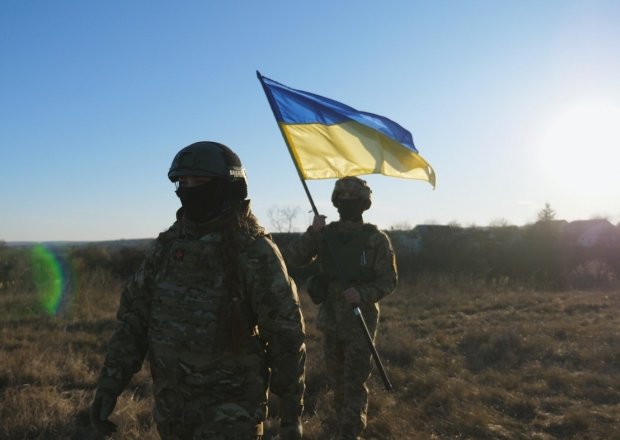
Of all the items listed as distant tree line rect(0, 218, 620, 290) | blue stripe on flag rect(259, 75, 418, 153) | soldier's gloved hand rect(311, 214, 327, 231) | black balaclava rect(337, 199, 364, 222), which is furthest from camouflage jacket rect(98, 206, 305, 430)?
distant tree line rect(0, 218, 620, 290)

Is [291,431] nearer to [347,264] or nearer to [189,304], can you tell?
[189,304]

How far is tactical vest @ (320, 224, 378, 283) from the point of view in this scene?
14.2ft

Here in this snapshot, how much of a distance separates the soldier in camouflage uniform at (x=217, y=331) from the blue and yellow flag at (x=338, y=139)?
2112 mm

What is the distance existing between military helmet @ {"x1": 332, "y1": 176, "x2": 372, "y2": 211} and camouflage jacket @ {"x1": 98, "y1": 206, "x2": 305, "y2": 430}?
205 cm

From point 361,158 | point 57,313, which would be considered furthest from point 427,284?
point 361,158

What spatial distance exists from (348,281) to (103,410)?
231 cm

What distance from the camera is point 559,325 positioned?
932 centimetres

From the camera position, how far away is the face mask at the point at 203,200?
8.25 ft

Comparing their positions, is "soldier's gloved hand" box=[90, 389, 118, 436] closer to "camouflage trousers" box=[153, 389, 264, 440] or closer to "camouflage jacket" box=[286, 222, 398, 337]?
"camouflage trousers" box=[153, 389, 264, 440]

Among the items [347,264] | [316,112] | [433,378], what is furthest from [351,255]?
[433,378]

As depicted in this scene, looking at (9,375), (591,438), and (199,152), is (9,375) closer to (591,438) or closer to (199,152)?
(199,152)

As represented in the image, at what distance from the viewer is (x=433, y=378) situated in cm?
633

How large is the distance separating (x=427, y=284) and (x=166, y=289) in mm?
14072

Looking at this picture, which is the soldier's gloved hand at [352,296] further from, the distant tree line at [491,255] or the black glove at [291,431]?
the distant tree line at [491,255]
